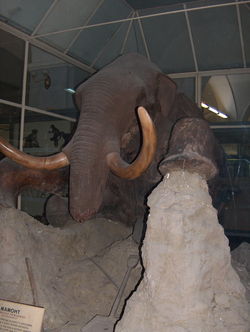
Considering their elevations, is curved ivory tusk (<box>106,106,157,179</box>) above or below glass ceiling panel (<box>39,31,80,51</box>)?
below

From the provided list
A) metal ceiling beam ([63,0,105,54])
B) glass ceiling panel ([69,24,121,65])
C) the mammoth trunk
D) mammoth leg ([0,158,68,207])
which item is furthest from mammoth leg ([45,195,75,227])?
metal ceiling beam ([63,0,105,54])

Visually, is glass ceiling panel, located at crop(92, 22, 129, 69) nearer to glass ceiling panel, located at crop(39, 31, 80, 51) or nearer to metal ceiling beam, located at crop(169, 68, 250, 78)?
glass ceiling panel, located at crop(39, 31, 80, 51)

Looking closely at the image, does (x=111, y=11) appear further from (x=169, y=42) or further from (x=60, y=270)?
(x=60, y=270)

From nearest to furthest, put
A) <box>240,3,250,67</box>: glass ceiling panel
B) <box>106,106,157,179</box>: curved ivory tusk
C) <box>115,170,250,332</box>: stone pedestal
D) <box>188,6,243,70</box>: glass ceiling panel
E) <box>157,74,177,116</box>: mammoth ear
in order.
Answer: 1. <box>115,170,250,332</box>: stone pedestal
2. <box>106,106,157,179</box>: curved ivory tusk
3. <box>240,3,250,67</box>: glass ceiling panel
4. <box>157,74,177,116</box>: mammoth ear
5. <box>188,6,243,70</box>: glass ceiling panel

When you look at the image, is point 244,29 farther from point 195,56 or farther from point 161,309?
point 161,309

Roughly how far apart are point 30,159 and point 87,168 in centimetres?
66

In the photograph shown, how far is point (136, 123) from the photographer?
4094 mm

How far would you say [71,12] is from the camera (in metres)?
5.10

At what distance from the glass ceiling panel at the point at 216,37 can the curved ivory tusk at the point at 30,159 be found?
7.54ft

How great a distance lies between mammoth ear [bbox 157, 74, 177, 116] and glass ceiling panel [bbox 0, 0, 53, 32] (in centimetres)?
187

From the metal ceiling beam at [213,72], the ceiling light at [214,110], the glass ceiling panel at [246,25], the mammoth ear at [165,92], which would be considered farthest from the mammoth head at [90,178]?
the metal ceiling beam at [213,72]

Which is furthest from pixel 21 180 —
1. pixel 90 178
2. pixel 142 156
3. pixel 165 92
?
pixel 165 92

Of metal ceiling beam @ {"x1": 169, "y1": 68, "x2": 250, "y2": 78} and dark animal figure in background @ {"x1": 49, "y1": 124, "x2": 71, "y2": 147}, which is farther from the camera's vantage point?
dark animal figure in background @ {"x1": 49, "y1": 124, "x2": 71, "y2": 147}

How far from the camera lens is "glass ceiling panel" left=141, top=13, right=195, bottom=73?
480cm
